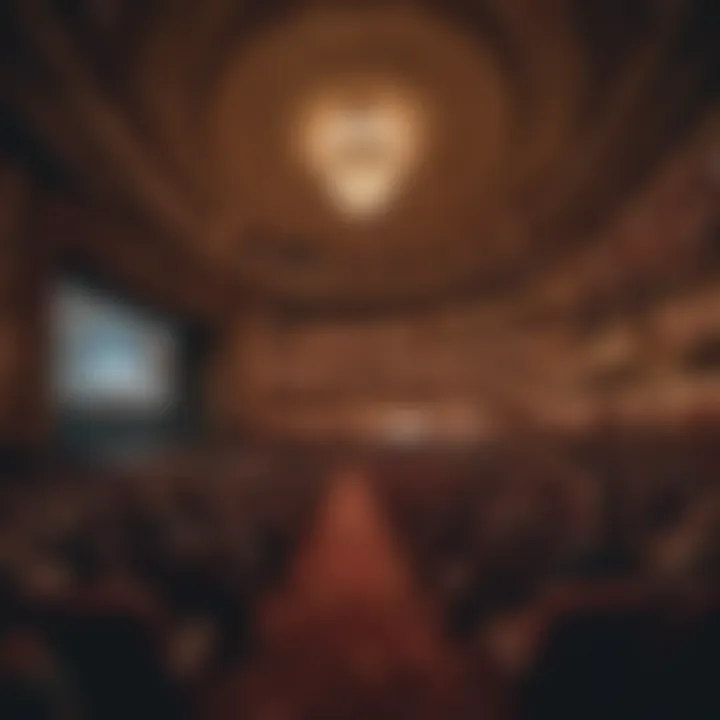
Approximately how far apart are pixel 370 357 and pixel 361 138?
2577 mm

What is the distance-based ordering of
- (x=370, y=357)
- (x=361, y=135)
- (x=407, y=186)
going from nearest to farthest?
(x=361, y=135), (x=407, y=186), (x=370, y=357)

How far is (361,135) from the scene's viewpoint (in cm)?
308

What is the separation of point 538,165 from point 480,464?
6.34 ft

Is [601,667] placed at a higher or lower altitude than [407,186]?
→ lower

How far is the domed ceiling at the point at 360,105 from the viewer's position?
8.75ft

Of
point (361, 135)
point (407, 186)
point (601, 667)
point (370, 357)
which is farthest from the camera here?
point (370, 357)

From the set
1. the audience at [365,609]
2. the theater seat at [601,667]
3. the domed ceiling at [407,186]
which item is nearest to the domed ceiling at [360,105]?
the domed ceiling at [407,186]

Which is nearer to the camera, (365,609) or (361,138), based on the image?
(365,609)

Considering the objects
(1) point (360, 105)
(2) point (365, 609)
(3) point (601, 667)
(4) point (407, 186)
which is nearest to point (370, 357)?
(4) point (407, 186)

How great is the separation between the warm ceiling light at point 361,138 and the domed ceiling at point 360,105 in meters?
0.01

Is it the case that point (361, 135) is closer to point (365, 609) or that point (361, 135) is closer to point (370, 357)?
point (365, 609)

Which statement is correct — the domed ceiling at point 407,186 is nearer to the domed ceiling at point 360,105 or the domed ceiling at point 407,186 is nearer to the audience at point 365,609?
the domed ceiling at point 360,105

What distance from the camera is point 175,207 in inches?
156

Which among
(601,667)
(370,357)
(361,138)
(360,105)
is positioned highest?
(360,105)
